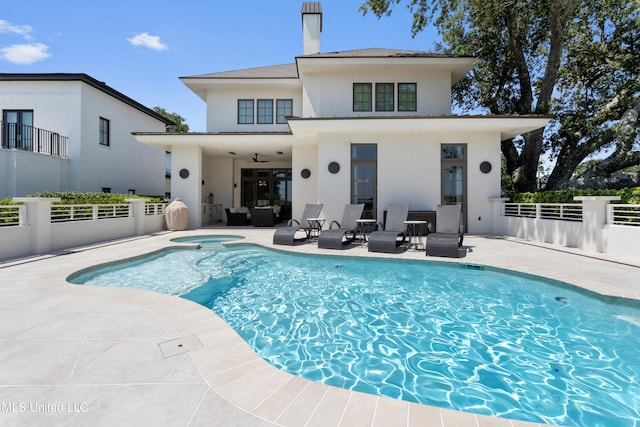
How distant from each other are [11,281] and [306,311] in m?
4.95

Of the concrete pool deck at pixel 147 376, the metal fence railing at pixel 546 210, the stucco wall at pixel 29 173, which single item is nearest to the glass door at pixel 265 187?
the stucco wall at pixel 29 173

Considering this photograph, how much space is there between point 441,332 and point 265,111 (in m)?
14.0

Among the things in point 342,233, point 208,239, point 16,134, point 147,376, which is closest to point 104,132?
point 16,134

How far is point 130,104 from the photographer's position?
58.7 feet

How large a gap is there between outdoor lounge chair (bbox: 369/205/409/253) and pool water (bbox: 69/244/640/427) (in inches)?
44.0

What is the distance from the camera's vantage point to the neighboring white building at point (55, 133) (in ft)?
41.9

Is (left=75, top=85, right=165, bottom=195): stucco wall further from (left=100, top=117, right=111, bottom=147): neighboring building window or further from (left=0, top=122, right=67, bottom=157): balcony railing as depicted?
(left=0, top=122, right=67, bottom=157): balcony railing

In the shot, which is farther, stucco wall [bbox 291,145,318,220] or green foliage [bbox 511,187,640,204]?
stucco wall [bbox 291,145,318,220]

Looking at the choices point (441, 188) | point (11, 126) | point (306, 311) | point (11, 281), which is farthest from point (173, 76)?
point (306, 311)

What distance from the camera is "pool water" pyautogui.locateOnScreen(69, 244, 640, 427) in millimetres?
2617

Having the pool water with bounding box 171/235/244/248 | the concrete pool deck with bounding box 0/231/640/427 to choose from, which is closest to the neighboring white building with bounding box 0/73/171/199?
the pool water with bounding box 171/235/244/248

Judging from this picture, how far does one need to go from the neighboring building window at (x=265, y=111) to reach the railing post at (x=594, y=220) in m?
12.8

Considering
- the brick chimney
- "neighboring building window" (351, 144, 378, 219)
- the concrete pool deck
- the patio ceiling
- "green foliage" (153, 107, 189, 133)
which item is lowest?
the concrete pool deck

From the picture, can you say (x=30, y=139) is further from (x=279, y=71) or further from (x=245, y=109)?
Answer: (x=279, y=71)
